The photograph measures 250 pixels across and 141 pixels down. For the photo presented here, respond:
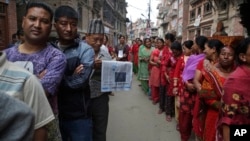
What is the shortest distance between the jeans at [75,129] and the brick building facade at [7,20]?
5.89 metres

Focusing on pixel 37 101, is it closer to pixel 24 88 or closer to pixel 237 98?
pixel 24 88

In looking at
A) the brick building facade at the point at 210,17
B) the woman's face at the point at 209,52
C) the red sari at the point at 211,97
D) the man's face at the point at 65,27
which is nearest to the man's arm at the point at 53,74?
the man's face at the point at 65,27

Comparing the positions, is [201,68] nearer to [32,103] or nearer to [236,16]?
[32,103]

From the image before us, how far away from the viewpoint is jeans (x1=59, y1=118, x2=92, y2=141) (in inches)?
92.1

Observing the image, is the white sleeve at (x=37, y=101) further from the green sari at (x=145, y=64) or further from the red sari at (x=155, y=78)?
the green sari at (x=145, y=64)

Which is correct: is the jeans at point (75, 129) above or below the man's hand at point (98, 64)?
below

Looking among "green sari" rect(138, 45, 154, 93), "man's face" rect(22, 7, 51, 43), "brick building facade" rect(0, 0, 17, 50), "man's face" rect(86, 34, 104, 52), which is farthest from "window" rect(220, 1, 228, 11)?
"man's face" rect(22, 7, 51, 43)

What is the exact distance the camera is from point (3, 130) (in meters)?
0.83

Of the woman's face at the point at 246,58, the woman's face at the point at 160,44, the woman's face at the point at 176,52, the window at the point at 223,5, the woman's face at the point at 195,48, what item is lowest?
the woman's face at the point at 246,58

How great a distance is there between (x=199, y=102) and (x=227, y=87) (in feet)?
3.97

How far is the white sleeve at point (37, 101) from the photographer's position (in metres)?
1.21

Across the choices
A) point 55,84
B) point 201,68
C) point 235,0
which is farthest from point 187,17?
point 55,84

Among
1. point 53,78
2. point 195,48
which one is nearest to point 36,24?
point 53,78

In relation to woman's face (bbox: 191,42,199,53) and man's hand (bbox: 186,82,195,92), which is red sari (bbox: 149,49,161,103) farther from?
man's hand (bbox: 186,82,195,92)
